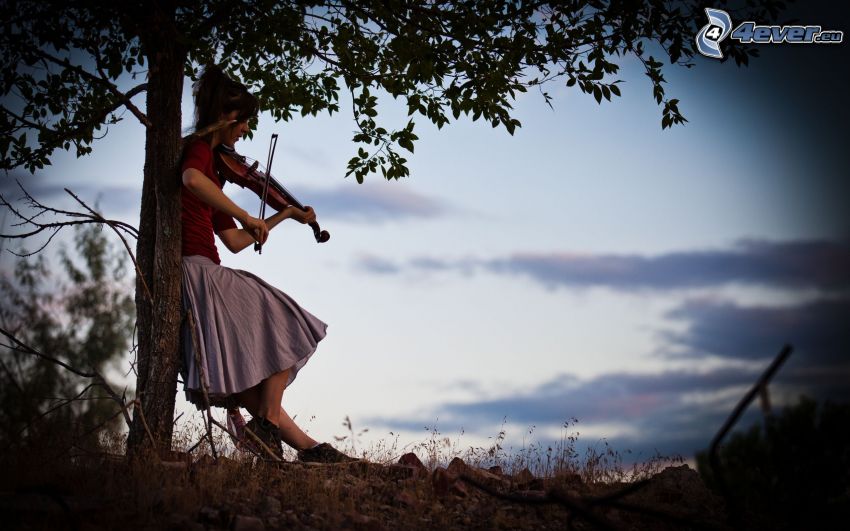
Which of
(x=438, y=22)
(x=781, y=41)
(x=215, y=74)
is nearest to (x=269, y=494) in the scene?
(x=215, y=74)

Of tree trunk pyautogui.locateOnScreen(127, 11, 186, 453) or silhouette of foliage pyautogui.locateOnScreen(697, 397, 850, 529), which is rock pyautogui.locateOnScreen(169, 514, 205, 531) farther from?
silhouette of foliage pyautogui.locateOnScreen(697, 397, 850, 529)

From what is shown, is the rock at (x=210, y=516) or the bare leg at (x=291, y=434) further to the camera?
the bare leg at (x=291, y=434)

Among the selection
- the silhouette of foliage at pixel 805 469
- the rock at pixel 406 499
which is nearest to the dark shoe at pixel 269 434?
the rock at pixel 406 499

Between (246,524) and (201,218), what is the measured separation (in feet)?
8.70

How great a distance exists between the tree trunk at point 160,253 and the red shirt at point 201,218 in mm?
78

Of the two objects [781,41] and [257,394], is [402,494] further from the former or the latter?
[781,41]

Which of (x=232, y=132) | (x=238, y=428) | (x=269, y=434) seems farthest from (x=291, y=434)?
(x=232, y=132)

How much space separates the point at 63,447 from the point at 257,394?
4.96 feet

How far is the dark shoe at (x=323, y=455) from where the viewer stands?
677cm

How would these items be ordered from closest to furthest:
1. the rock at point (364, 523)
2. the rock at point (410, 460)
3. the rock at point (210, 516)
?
the rock at point (210, 516) → the rock at point (364, 523) → the rock at point (410, 460)

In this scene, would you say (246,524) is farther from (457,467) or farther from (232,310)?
(457,467)

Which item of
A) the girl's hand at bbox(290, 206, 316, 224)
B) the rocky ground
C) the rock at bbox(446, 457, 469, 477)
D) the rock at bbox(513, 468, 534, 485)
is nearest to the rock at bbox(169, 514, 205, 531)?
the rocky ground

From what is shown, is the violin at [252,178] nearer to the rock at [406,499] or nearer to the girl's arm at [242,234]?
the girl's arm at [242,234]

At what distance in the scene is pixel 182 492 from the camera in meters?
5.63
